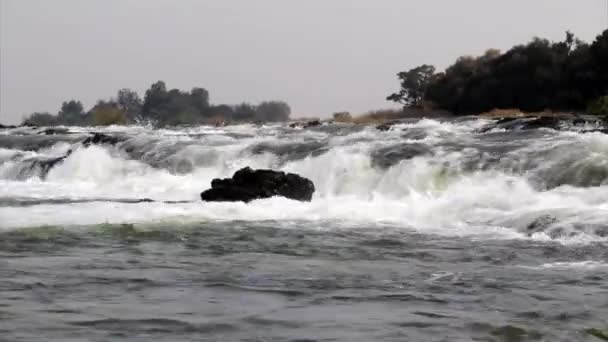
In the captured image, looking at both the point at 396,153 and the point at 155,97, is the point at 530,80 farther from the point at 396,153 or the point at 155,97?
the point at 155,97

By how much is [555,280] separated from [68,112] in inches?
4994

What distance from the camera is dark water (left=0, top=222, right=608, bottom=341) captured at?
16.8 feet

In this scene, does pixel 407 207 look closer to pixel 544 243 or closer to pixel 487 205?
pixel 487 205

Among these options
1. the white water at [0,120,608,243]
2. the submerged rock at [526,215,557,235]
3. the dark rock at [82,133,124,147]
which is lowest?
the submerged rock at [526,215,557,235]

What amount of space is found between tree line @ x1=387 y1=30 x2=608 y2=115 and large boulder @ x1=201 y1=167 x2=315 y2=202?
98.4 feet

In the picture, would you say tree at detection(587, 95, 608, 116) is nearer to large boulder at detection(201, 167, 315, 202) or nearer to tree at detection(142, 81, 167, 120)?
large boulder at detection(201, 167, 315, 202)

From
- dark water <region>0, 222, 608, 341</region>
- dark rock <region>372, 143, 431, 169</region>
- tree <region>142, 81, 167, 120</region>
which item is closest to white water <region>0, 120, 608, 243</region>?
dark rock <region>372, 143, 431, 169</region>

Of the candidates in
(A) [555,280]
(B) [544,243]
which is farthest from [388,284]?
(B) [544,243]

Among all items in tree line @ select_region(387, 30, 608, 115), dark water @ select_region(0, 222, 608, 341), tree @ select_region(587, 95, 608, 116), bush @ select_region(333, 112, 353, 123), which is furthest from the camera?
bush @ select_region(333, 112, 353, 123)

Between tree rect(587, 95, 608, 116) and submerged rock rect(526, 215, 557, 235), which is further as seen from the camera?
tree rect(587, 95, 608, 116)

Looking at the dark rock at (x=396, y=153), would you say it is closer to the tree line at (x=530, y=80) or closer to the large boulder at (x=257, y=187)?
the large boulder at (x=257, y=187)

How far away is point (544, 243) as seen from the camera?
947cm

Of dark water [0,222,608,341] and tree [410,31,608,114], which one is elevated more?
tree [410,31,608,114]

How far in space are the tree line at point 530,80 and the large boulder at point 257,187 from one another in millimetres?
29989
